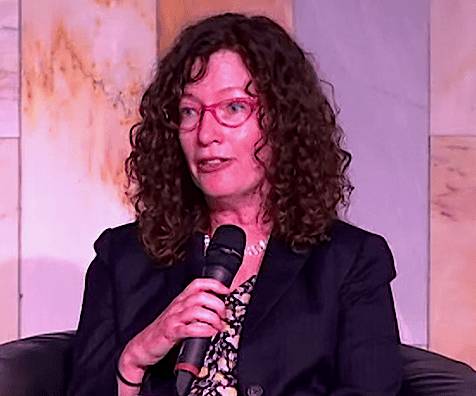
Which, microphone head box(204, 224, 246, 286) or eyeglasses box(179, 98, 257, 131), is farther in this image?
eyeglasses box(179, 98, 257, 131)

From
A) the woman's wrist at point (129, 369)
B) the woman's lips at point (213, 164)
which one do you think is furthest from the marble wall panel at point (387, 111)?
the woman's wrist at point (129, 369)

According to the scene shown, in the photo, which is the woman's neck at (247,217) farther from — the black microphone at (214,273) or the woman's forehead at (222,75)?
the black microphone at (214,273)

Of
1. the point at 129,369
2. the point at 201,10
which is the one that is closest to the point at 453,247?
the point at 201,10

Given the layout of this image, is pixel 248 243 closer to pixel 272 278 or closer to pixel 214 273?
pixel 272 278

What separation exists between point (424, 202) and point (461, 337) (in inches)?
14.2


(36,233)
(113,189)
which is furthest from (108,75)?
(36,233)

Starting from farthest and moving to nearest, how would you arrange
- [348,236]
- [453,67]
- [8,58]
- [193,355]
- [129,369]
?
[453,67] < [8,58] < [348,236] < [129,369] < [193,355]

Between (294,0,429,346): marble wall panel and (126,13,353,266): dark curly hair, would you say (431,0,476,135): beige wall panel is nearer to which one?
(294,0,429,346): marble wall panel

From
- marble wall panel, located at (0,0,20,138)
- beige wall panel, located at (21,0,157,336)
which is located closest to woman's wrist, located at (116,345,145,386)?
beige wall panel, located at (21,0,157,336)

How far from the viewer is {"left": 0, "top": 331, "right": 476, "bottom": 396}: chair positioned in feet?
5.00

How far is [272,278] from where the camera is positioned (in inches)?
60.1

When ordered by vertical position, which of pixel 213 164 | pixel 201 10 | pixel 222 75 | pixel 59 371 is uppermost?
pixel 201 10

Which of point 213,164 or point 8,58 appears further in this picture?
point 8,58

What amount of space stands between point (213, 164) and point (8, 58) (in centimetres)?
98
